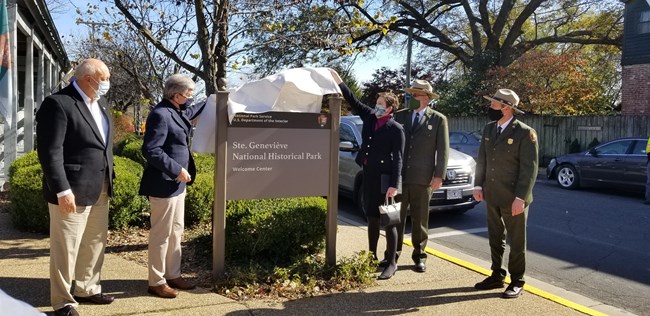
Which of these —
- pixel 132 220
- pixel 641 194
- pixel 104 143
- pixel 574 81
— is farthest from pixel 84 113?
pixel 574 81

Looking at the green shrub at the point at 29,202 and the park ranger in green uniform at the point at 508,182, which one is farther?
the green shrub at the point at 29,202

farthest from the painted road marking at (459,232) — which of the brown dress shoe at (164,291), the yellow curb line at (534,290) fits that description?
the brown dress shoe at (164,291)

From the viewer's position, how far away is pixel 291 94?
514 centimetres

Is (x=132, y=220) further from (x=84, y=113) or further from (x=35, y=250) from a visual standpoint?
(x=84, y=113)

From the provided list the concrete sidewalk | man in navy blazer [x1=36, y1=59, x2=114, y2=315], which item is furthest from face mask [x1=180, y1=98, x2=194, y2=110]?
the concrete sidewalk

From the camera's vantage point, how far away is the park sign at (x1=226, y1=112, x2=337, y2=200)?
484cm

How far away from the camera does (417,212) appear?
562 cm

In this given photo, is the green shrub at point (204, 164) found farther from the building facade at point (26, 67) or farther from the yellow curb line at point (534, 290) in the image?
the yellow curb line at point (534, 290)

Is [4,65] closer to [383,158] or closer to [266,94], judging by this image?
[266,94]

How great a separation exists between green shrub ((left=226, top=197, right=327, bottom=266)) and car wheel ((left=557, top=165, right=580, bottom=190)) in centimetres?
1026

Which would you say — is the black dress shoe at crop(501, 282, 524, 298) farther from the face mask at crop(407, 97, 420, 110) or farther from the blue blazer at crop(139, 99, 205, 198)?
the blue blazer at crop(139, 99, 205, 198)

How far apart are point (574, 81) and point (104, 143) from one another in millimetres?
22148

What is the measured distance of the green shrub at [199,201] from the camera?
680 centimetres

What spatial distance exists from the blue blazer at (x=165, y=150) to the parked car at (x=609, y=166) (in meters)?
11.4
